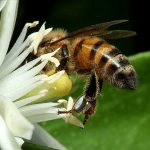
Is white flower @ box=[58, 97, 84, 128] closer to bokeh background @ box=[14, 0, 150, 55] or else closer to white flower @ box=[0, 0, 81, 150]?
white flower @ box=[0, 0, 81, 150]

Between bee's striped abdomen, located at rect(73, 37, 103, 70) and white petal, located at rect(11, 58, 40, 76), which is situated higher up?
white petal, located at rect(11, 58, 40, 76)

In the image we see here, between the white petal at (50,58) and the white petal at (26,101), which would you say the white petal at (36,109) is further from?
the white petal at (50,58)

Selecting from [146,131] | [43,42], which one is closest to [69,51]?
→ [43,42]

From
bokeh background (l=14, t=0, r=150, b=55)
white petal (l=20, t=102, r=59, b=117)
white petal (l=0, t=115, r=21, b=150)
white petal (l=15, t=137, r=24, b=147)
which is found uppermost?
white petal (l=0, t=115, r=21, b=150)

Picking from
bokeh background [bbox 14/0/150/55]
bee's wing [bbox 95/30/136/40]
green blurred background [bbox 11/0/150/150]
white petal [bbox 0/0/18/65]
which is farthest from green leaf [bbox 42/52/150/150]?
bokeh background [bbox 14/0/150/55]

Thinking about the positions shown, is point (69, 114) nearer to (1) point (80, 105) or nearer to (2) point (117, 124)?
(1) point (80, 105)

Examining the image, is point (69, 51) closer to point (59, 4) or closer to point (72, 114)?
point (72, 114)

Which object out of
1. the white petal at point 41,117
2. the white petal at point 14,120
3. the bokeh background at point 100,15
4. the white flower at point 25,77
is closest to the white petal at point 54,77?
the white flower at point 25,77

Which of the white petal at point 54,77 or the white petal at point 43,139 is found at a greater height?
the white petal at point 54,77
